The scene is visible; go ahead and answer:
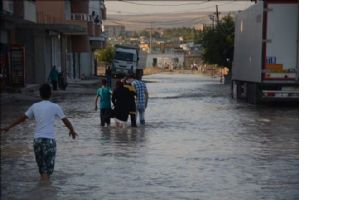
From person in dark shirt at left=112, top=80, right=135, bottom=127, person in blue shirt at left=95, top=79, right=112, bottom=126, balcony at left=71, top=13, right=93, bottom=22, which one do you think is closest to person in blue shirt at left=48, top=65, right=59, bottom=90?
person in blue shirt at left=95, top=79, right=112, bottom=126

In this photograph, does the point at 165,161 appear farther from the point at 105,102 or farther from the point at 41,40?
the point at 41,40

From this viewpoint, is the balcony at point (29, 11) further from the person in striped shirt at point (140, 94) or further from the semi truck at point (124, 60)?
the semi truck at point (124, 60)

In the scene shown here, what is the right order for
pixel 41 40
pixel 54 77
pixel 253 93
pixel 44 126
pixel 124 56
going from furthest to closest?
pixel 124 56, pixel 41 40, pixel 54 77, pixel 253 93, pixel 44 126

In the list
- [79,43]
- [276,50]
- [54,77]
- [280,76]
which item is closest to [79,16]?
[79,43]

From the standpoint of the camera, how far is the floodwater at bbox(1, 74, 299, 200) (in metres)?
8.74

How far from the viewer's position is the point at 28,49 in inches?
1794

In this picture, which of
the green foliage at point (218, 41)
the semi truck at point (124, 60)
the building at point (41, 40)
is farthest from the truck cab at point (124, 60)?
the green foliage at point (218, 41)

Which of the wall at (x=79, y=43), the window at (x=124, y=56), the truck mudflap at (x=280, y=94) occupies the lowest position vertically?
the truck mudflap at (x=280, y=94)

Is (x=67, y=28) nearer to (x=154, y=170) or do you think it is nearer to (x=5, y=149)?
(x=5, y=149)

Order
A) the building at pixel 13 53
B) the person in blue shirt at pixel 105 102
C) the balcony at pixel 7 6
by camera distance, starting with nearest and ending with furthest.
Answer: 1. the person in blue shirt at pixel 105 102
2. the balcony at pixel 7 6
3. the building at pixel 13 53

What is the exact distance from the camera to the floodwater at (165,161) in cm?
874

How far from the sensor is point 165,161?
37.8 feet
